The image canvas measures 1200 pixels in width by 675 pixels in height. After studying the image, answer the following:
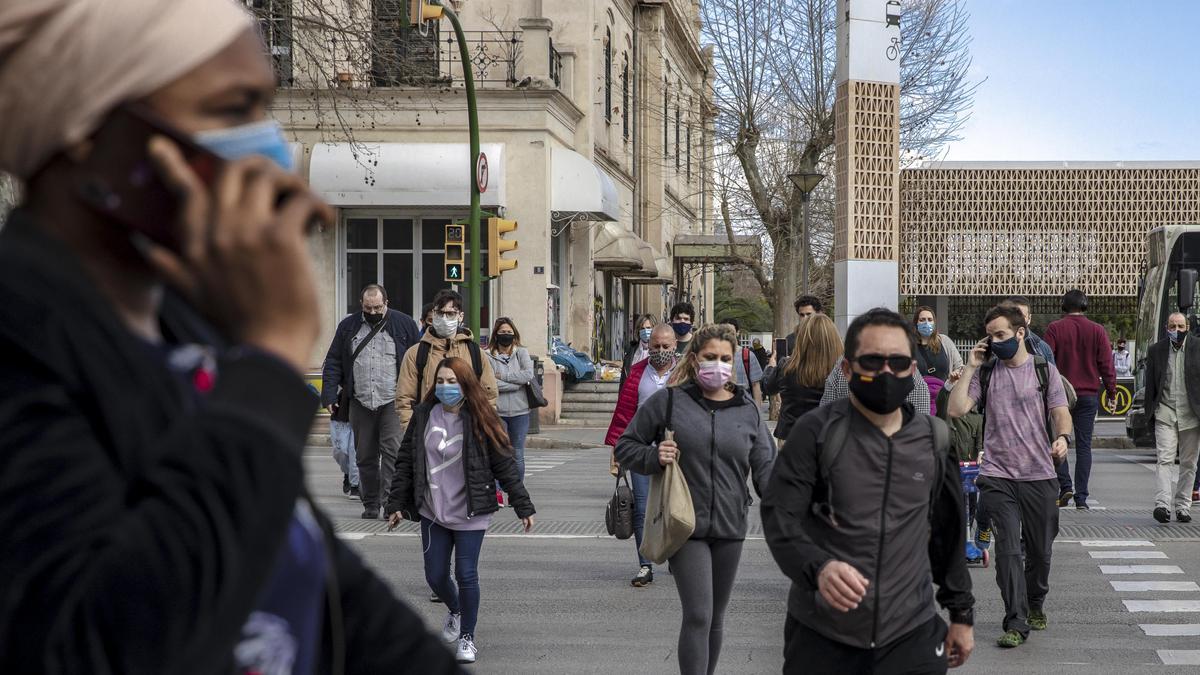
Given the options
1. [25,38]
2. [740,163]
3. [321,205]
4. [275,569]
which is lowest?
[275,569]

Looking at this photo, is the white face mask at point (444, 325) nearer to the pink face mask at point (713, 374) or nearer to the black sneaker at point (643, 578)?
the black sneaker at point (643, 578)

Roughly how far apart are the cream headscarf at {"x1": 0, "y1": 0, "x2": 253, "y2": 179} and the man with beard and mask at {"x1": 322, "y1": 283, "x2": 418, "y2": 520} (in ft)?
39.5

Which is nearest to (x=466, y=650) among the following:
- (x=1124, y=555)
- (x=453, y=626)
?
(x=453, y=626)

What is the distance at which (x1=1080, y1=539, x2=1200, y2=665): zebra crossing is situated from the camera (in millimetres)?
8711

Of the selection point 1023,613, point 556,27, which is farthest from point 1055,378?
point 556,27

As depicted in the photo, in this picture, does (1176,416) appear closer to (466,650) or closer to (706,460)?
(706,460)

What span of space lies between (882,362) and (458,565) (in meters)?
3.67

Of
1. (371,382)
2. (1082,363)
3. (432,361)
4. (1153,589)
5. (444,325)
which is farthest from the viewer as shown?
(1082,363)

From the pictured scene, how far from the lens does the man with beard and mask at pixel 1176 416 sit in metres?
13.6

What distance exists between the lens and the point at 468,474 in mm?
7938

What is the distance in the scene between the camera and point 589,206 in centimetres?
2958

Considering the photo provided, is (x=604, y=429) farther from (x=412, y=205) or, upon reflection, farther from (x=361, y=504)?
(x=361, y=504)

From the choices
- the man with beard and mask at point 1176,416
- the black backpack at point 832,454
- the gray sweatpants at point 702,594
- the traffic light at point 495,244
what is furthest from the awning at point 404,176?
the black backpack at point 832,454

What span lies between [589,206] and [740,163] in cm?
1091
